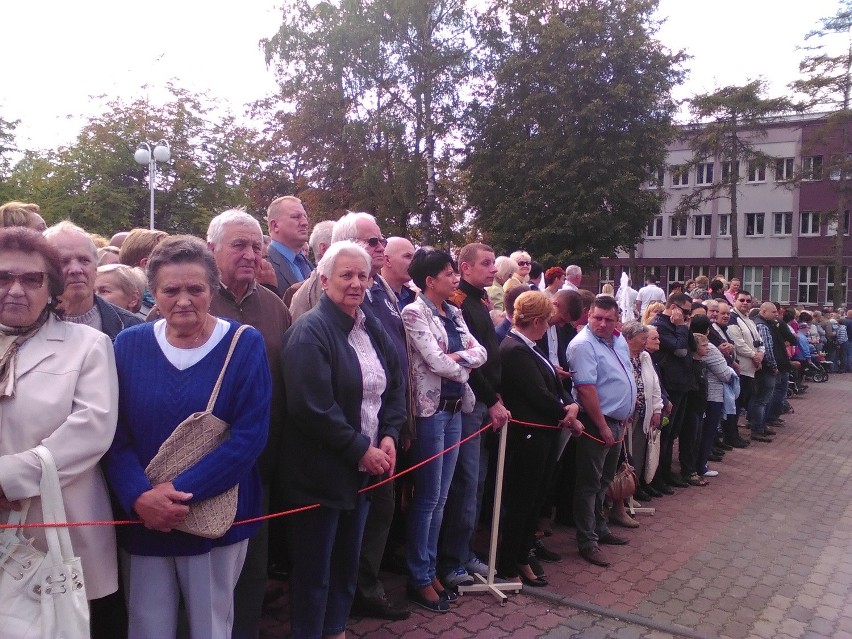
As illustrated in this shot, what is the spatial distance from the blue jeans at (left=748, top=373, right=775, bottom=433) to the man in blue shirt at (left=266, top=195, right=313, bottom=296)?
8.71 meters

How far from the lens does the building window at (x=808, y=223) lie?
148 feet

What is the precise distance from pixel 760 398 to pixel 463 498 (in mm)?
8167

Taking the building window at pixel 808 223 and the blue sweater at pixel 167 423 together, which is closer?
the blue sweater at pixel 167 423

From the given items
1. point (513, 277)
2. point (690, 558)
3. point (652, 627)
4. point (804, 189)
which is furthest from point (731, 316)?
point (804, 189)

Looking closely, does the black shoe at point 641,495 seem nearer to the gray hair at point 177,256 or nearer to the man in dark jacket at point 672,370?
the man in dark jacket at point 672,370

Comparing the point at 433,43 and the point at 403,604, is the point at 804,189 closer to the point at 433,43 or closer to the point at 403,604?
the point at 433,43

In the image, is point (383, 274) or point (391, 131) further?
point (391, 131)

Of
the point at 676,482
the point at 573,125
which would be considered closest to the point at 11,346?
the point at 676,482

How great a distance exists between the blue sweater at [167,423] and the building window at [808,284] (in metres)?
50.3

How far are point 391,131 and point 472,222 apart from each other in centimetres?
532

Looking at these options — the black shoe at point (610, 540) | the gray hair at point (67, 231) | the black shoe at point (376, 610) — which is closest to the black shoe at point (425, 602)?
the black shoe at point (376, 610)

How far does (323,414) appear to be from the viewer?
3.15 m

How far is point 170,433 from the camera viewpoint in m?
2.57

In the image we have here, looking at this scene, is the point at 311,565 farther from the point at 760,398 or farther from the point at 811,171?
the point at 811,171
